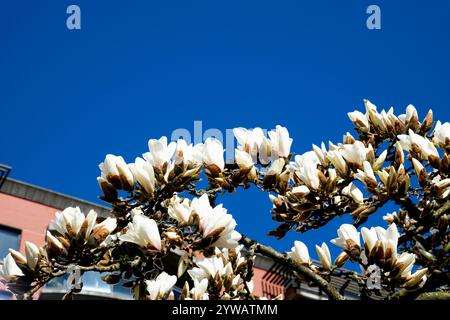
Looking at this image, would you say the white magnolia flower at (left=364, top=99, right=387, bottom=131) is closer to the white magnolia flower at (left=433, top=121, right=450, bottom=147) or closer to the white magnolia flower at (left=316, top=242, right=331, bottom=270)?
the white magnolia flower at (left=433, top=121, right=450, bottom=147)

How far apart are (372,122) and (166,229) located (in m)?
1.94

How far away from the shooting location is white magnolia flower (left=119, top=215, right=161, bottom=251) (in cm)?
321

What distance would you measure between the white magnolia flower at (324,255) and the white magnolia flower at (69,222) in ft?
4.39

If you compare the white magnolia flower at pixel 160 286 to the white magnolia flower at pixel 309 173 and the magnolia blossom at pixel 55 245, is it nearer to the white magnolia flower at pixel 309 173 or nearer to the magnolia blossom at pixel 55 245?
the magnolia blossom at pixel 55 245

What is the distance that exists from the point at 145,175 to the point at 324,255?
112cm

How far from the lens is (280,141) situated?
412 cm

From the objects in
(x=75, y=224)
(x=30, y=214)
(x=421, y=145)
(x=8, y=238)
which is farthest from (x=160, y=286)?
(x=30, y=214)

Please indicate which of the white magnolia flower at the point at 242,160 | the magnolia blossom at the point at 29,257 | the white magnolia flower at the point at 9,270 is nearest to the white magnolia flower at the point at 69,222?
the magnolia blossom at the point at 29,257

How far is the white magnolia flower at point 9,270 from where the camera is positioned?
10.9 feet

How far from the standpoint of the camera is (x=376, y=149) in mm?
4754

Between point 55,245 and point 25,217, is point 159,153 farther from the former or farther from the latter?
point 25,217

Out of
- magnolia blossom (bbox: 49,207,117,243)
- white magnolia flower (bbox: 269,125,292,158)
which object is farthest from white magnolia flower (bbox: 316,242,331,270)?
magnolia blossom (bbox: 49,207,117,243)

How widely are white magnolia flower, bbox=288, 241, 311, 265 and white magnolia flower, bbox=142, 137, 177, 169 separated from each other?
867mm
